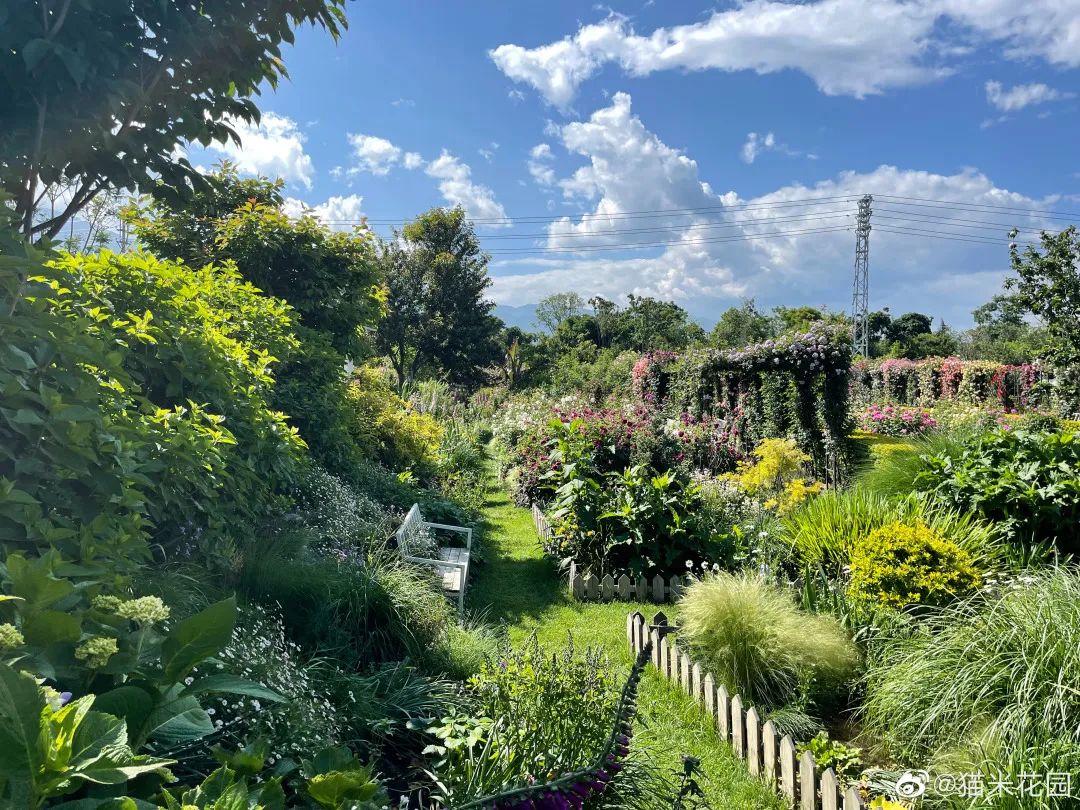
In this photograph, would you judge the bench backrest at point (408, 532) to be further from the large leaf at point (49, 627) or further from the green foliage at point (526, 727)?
the large leaf at point (49, 627)

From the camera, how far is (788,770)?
9.94ft

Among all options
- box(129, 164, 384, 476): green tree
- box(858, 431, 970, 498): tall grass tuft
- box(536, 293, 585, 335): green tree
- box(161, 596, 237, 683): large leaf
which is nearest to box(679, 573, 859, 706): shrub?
box(858, 431, 970, 498): tall grass tuft

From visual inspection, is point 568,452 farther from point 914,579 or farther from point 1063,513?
point 1063,513

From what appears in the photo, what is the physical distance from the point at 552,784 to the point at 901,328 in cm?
7012

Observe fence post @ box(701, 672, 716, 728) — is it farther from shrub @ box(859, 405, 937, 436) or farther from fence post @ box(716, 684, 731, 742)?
shrub @ box(859, 405, 937, 436)

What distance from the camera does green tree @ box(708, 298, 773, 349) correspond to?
46250 mm

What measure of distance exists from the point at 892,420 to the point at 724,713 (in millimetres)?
14723

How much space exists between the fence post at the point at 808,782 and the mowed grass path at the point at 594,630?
9.2 inches

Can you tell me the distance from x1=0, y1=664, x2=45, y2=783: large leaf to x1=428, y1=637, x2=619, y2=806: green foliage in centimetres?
154

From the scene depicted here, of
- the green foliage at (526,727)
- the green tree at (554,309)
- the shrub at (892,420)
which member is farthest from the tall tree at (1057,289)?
the green tree at (554,309)

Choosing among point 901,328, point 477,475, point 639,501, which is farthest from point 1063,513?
point 901,328

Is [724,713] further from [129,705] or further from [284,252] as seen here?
[284,252]

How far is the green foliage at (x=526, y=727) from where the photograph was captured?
2367 mm

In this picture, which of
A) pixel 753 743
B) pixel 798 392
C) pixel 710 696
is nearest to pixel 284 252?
pixel 710 696
